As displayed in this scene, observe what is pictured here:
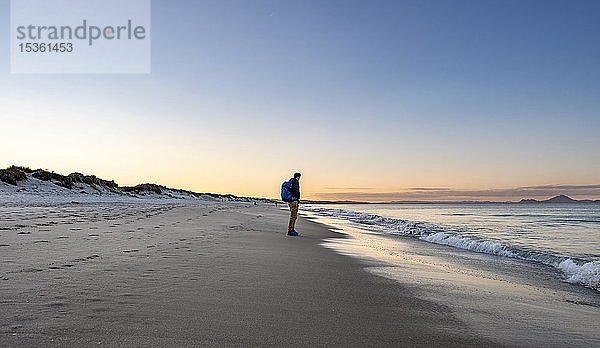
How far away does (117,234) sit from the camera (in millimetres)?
9695

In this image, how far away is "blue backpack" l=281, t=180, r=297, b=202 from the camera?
14.0 meters

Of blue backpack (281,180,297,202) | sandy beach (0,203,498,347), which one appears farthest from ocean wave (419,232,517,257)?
sandy beach (0,203,498,347)

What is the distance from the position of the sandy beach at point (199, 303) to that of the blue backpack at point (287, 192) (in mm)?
6830

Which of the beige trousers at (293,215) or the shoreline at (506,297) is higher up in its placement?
the beige trousers at (293,215)

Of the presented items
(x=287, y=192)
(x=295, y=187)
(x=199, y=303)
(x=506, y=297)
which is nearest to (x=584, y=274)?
(x=506, y=297)

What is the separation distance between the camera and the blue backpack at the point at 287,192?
14.0 m

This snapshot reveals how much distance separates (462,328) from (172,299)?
2.60 m

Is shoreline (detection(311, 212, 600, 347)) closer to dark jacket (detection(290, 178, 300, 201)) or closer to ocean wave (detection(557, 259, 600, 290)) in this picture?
ocean wave (detection(557, 259, 600, 290))

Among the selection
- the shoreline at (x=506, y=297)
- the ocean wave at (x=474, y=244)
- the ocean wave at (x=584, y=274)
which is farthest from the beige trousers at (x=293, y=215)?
the ocean wave at (x=584, y=274)

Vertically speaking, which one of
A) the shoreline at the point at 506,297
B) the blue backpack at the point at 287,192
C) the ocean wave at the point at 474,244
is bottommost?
the ocean wave at the point at 474,244

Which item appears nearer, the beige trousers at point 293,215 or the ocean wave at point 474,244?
the ocean wave at point 474,244

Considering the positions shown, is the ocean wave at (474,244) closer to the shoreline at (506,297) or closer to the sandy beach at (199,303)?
the shoreline at (506,297)

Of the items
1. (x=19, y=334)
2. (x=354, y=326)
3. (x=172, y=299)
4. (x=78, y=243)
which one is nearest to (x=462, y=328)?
(x=354, y=326)

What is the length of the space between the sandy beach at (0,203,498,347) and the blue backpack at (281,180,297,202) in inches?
269
